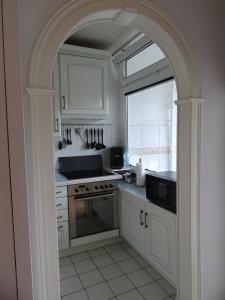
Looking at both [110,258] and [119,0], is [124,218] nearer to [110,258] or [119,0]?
[110,258]

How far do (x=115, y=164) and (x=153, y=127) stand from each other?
0.73 meters

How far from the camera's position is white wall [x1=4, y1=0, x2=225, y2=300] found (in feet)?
4.53

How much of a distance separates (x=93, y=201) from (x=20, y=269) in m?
1.78

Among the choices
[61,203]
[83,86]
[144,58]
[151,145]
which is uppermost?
[144,58]

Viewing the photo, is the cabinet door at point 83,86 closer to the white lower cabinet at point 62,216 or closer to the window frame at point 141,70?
the window frame at point 141,70

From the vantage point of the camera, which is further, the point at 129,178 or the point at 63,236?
the point at 129,178

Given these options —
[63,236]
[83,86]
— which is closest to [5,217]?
[63,236]

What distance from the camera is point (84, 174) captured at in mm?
2721

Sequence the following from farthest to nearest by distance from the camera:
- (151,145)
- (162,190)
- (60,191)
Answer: (151,145) → (60,191) → (162,190)

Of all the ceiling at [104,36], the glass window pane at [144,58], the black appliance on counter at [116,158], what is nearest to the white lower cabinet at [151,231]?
the black appliance on counter at [116,158]

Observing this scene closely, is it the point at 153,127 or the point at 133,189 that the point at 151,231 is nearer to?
the point at 133,189

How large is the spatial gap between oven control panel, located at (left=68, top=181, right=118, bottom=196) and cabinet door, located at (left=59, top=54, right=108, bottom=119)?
0.82 m

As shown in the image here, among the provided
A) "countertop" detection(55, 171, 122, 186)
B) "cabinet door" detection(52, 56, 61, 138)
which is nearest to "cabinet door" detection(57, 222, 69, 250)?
"countertop" detection(55, 171, 122, 186)

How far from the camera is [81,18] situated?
42.6 inches
